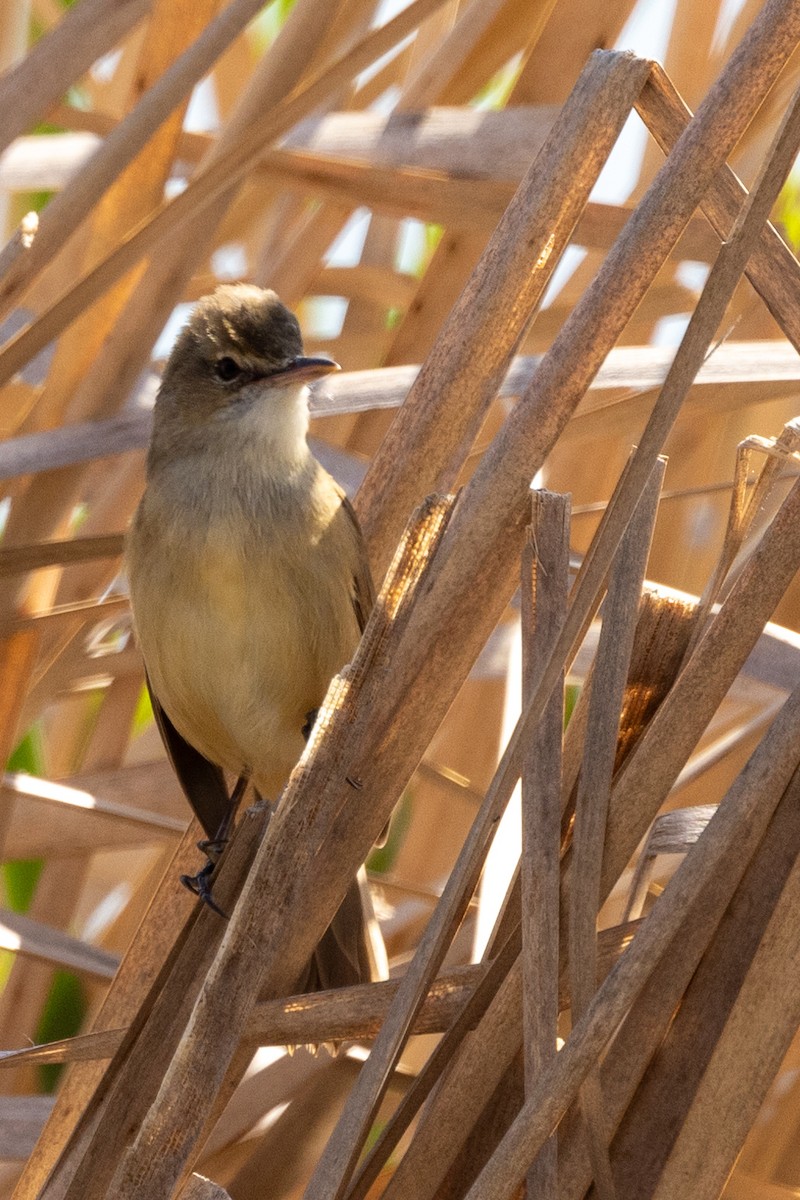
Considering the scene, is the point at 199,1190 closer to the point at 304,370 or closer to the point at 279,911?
the point at 279,911

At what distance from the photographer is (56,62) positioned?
2354mm

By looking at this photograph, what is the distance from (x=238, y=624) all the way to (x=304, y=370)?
0.50 meters

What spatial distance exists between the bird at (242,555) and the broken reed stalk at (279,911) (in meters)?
0.70

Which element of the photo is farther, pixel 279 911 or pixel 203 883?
pixel 203 883

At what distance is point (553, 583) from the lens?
178cm

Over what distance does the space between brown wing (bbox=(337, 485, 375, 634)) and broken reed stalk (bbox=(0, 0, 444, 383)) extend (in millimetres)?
580

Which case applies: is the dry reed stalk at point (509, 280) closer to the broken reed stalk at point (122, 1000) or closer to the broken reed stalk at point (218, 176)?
the broken reed stalk at point (218, 176)

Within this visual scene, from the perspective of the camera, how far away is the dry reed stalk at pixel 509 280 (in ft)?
6.08

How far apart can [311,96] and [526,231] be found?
66cm

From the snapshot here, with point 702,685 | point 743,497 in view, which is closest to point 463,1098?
point 702,685

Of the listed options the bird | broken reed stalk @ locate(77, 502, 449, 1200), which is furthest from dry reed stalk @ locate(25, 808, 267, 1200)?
the bird

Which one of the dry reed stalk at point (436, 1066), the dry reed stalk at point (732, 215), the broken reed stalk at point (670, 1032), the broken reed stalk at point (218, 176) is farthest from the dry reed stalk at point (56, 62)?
the broken reed stalk at point (670, 1032)

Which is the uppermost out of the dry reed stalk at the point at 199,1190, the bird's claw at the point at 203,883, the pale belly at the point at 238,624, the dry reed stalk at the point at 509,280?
the dry reed stalk at the point at 509,280

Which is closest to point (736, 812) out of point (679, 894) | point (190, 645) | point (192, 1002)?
point (679, 894)
